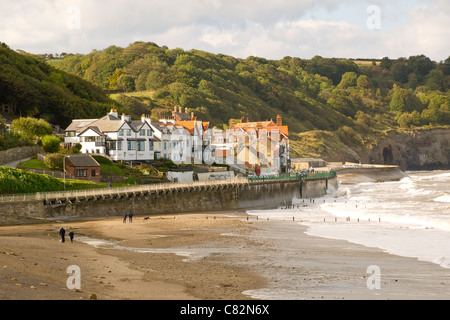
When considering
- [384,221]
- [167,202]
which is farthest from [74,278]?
[384,221]

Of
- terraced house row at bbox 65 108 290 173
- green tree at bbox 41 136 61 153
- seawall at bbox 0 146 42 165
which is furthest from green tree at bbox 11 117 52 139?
green tree at bbox 41 136 61 153

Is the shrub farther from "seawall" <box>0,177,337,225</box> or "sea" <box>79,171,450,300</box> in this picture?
"sea" <box>79,171,450,300</box>

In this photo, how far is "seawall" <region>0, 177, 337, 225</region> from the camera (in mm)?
49319

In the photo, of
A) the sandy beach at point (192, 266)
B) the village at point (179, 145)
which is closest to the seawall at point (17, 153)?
the village at point (179, 145)

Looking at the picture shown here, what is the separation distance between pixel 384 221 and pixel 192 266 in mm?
29856

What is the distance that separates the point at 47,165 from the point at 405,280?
1783 inches

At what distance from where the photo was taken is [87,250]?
3509 centimetres

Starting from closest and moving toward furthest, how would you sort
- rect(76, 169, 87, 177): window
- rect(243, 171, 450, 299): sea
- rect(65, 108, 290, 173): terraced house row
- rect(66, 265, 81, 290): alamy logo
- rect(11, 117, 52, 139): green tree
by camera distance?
rect(66, 265, 81, 290): alamy logo → rect(243, 171, 450, 299): sea → rect(76, 169, 87, 177): window → rect(11, 117, 52, 139): green tree → rect(65, 108, 290, 173): terraced house row

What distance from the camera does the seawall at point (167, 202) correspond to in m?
49.3

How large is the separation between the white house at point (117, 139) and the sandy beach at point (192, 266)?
89.9ft

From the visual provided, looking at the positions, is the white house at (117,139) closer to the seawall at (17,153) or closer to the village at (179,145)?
the village at (179,145)

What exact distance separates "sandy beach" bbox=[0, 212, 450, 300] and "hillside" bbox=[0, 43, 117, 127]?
53950 mm

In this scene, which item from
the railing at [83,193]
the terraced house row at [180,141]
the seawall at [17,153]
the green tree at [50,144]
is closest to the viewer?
the railing at [83,193]
